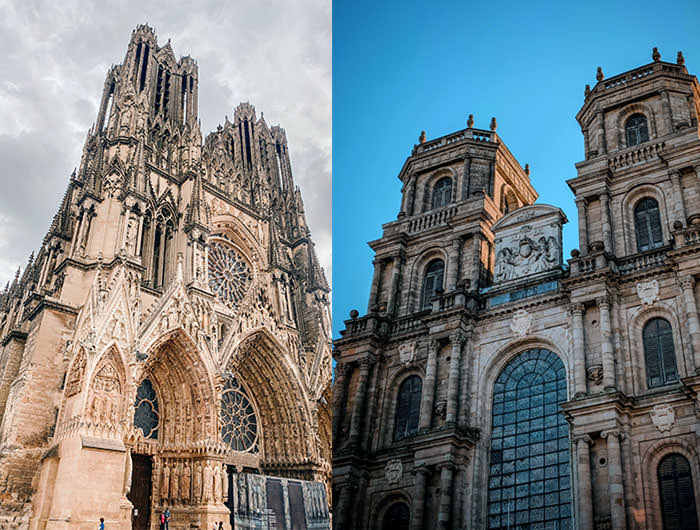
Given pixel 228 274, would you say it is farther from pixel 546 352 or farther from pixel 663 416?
pixel 663 416

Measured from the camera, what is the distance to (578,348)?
1648 centimetres

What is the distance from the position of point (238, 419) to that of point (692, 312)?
13868 millimetres

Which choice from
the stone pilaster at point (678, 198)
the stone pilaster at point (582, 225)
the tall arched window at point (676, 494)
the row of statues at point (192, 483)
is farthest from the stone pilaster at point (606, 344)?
the row of statues at point (192, 483)

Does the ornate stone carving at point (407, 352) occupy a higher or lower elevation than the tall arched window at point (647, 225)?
lower

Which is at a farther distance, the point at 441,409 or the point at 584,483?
the point at 441,409

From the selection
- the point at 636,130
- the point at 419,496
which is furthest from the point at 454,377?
the point at 636,130

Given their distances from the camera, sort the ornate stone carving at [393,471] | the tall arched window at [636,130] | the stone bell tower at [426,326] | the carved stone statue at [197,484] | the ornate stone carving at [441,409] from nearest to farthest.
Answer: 1. the stone bell tower at [426,326]
2. the ornate stone carving at [393,471]
3. the ornate stone carving at [441,409]
4. the carved stone statue at [197,484]
5. the tall arched window at [636,130]

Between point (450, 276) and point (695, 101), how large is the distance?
28.9ft

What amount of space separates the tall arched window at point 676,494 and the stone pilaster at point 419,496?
16.2 ft

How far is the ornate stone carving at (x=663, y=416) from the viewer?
14695 millimetres

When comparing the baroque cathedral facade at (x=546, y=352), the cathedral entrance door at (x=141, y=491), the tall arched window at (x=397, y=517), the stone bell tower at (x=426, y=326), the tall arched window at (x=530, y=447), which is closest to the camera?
the baroque cathedral facade at (x=546, y=352)

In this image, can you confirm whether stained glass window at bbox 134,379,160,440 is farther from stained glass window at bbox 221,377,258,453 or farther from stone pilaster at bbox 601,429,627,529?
stone pilaster at bbox 601,429,627,529

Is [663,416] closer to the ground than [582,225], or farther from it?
closer to the ground

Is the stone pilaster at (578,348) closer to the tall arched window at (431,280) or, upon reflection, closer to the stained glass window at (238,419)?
the tall arched window at (431,280)
